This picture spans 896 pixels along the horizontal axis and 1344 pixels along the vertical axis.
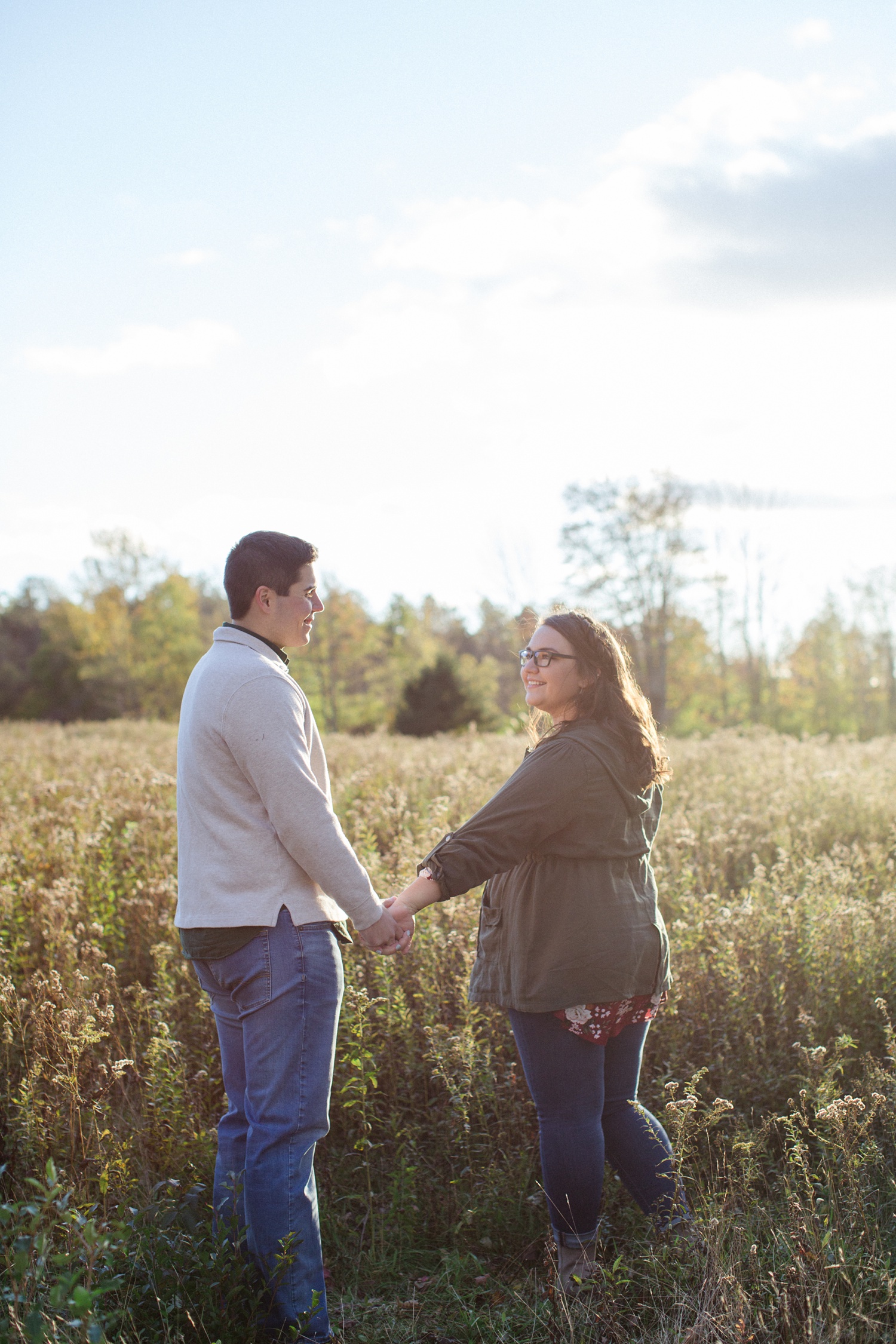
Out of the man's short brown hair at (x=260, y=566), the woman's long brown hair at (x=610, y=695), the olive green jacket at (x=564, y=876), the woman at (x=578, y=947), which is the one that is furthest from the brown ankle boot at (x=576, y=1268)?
the man's short brown hair at (x=260, y=566)

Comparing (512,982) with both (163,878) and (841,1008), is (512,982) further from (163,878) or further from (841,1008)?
(163,878)

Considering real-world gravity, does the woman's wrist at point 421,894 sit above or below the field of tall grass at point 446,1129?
above

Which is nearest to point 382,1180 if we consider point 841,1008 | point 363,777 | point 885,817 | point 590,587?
point 841,1008

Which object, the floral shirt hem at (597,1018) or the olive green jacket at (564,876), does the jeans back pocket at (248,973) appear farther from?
the floral shirt hem at (597,1018)

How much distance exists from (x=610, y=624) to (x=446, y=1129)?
27.9 m

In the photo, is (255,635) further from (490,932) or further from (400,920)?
(490,932)

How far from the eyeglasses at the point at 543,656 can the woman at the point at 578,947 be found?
0.24m

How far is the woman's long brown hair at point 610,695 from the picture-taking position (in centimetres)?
312

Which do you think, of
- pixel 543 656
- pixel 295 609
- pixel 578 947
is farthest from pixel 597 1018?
pixel 295 609

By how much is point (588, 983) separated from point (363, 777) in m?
5.72

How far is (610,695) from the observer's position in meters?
3.19

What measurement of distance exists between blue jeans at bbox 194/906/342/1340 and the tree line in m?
23.1

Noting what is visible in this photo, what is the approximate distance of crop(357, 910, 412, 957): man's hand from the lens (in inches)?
117

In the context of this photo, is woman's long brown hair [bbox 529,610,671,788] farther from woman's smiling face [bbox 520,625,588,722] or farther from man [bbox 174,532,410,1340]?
man [bbox 174,532,410,1340]
